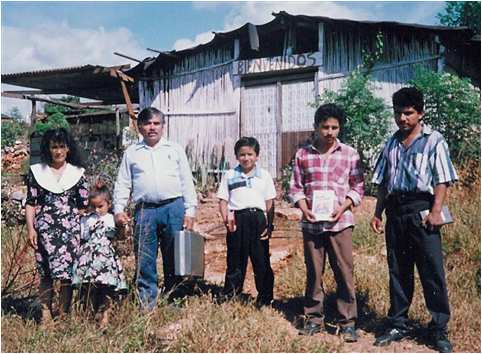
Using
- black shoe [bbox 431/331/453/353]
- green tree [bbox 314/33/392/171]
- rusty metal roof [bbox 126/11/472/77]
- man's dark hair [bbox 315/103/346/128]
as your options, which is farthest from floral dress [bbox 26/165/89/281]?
rusty metal roof [bbox 126/11/472/77]

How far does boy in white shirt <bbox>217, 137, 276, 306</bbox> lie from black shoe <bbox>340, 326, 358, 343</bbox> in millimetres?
854

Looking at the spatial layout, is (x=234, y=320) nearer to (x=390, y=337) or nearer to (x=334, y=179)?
(x=390, y=337)

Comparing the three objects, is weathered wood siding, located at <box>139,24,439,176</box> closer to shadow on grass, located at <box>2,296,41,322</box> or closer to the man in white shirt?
the man in white shirt

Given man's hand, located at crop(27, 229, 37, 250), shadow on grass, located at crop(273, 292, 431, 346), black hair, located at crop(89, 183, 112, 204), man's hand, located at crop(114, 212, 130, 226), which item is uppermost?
black hair, located at crop(89, 183, 112, 204)

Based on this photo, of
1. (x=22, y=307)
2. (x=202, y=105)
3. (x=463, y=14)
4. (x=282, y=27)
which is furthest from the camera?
(x=463, y=14)

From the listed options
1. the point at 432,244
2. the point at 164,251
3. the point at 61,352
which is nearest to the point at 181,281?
the point at 164,251

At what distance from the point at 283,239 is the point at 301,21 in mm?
5147

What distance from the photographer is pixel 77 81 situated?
1241 cm

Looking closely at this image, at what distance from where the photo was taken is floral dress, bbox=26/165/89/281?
3.73m

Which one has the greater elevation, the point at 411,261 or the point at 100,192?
the point at 100,192

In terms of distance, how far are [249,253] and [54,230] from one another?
153cm

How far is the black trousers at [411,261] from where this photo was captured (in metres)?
3.37

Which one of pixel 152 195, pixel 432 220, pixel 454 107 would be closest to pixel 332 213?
pixel 432 220

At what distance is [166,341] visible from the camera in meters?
3.36
